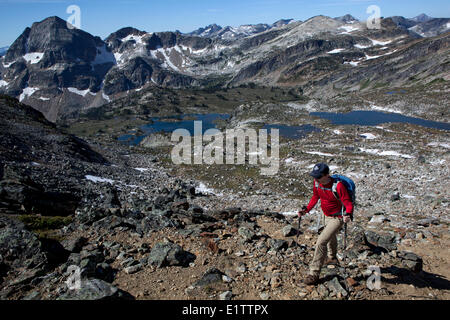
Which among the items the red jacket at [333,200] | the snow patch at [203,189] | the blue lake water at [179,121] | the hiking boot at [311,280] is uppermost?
the blue lake water at [179,121]

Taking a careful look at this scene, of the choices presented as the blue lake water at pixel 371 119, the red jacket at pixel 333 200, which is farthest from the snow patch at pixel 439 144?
the red jacket at pixel 333 200

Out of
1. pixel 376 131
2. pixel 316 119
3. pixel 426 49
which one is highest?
pixel 426 49

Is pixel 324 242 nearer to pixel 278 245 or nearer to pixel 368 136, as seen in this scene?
pixel 278 245

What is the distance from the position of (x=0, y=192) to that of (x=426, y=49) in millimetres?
193782

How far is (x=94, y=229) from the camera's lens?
12.2m

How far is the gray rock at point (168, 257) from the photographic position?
29.9 feet

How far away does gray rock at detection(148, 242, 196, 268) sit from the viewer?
29.9 feet

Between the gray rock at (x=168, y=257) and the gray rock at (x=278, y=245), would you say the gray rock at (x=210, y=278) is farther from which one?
the gray rock at (x=278, y=245)

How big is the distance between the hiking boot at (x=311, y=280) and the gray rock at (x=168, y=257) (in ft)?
11.9

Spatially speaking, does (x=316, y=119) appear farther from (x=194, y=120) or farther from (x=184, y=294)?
(x=194, y=120)

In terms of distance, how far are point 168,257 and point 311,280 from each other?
4.28m

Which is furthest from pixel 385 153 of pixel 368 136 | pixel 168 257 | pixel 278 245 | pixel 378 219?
pixel 168 257

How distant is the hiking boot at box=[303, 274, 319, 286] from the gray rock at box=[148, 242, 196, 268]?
11.9 feet

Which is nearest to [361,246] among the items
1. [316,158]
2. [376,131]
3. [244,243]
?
[244,243]
